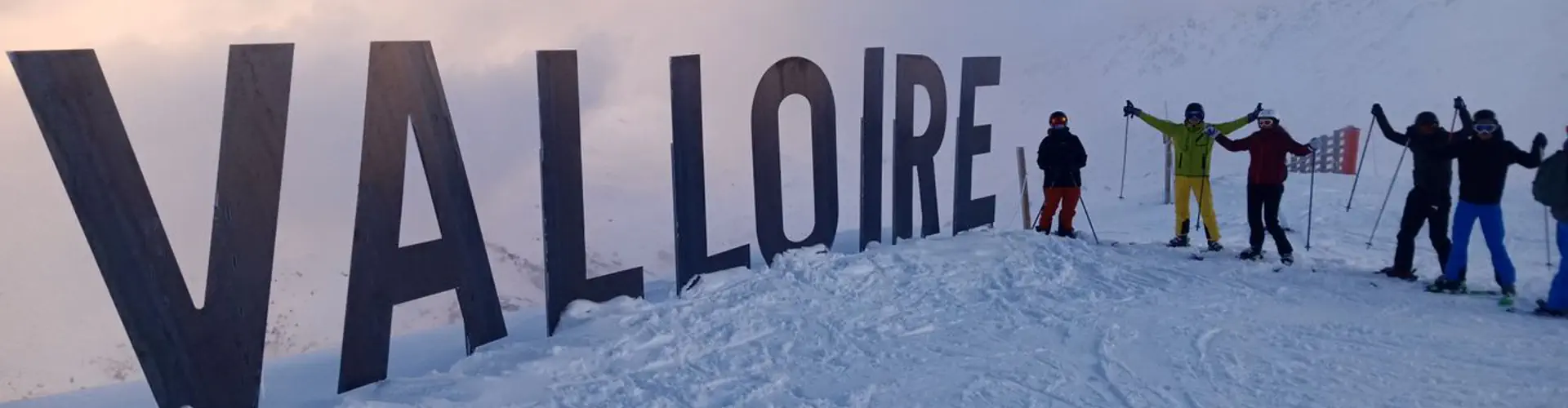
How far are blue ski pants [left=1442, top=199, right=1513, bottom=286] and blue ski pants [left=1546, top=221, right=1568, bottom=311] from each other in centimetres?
45

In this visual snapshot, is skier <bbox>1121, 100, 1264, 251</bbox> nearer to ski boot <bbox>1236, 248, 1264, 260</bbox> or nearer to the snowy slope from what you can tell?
ski boot <bbox>1236, 248, 1264, 260</bbox>

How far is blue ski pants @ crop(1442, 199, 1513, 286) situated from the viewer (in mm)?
6824

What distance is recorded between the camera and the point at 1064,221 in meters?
9.55

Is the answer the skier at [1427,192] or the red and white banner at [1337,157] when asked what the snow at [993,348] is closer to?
the skier at [1427,192]

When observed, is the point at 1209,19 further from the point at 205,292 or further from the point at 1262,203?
the point at 205,292

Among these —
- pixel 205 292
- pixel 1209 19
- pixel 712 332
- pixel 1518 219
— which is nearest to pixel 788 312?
pixel 712 332

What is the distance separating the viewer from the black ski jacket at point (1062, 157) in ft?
30.1

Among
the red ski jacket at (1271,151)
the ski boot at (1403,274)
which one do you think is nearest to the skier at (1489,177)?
the ski boot at (1403,274)

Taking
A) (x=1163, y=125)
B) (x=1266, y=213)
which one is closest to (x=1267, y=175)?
(x=1266, y=213)

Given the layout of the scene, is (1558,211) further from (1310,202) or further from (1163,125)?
(1163,125)

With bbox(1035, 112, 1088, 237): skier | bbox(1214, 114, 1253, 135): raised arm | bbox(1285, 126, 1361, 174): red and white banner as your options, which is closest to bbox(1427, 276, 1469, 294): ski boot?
bbox(1214, 114, 1253, 135): raised arm

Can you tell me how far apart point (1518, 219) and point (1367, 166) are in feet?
26.2

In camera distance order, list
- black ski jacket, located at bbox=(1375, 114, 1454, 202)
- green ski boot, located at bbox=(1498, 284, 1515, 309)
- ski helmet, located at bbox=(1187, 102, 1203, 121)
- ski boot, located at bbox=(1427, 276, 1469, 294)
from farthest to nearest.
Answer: ski helmet, located at bbox=(1187, 102, 1203, 121) → black ski jacket, located at bbox=(1375, 114, 1454, 202) → ski boot, located at bbox=(1427, 276, 1469, 294) → green ski boot, located at bbox=(1498, 284, 1515, 309)

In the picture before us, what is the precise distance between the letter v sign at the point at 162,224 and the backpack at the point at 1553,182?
7.39 metres
